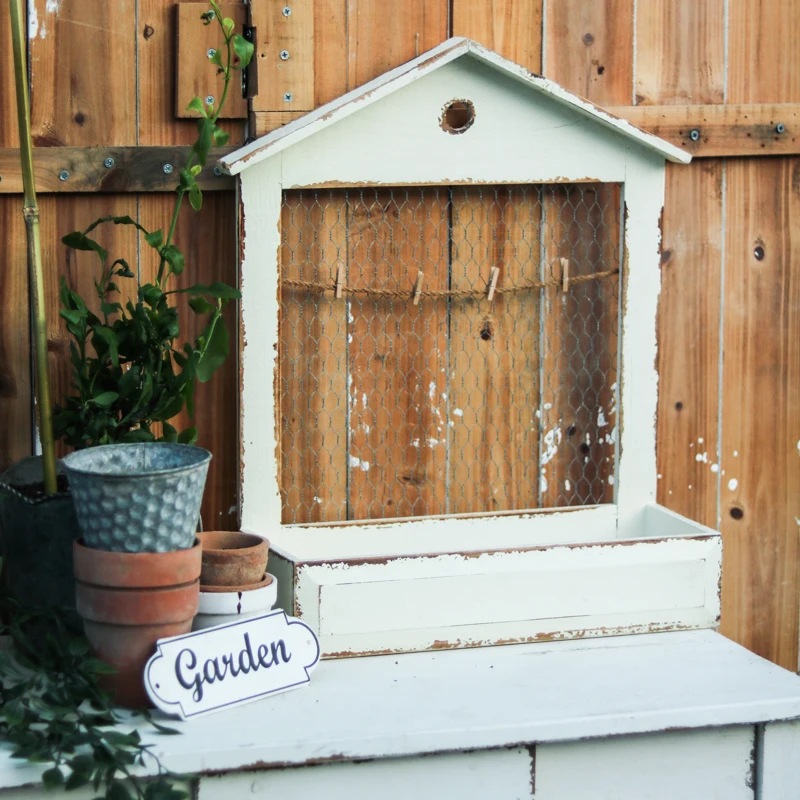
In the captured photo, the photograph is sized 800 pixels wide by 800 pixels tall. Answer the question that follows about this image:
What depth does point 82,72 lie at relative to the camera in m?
1.44

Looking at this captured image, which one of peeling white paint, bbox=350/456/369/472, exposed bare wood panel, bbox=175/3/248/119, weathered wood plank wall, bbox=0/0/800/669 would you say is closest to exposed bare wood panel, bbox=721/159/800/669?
weathered wood plank wall, bbox=0/0/800/669

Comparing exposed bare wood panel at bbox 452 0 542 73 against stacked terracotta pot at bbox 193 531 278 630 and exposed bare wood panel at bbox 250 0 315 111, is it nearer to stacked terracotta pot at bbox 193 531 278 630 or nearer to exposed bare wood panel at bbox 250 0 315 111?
exposed bare wood panel at bbox 250 0 315 111

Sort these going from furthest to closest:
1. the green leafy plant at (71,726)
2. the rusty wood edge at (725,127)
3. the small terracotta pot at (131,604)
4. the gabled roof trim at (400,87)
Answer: the rusty wood edge at (725,127), the gabled roof trim at (400,87), the small terracotta pot at (131,604), the green leafy plant at (71,726)

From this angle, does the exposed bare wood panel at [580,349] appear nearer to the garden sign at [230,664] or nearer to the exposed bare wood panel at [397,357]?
the exposed bare wood panel at [397,357]

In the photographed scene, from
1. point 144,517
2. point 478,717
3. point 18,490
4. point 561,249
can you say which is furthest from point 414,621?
point 561,249

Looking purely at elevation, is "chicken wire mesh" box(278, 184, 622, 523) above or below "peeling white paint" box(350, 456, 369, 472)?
above

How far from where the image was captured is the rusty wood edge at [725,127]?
5.18ft

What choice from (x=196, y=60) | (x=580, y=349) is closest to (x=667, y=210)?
(x=580, y=349)

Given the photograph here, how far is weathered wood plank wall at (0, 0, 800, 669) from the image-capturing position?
56.8 inches

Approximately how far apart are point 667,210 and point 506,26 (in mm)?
373

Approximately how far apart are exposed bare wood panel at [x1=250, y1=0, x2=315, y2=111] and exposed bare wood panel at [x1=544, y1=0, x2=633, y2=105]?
359mm

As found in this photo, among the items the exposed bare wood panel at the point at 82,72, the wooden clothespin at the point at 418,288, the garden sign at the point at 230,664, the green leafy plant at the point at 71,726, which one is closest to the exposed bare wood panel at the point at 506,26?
the wooden clothespin at the point at 418,288

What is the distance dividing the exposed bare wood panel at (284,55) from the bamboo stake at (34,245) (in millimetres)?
340

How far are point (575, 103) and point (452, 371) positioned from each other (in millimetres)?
424
